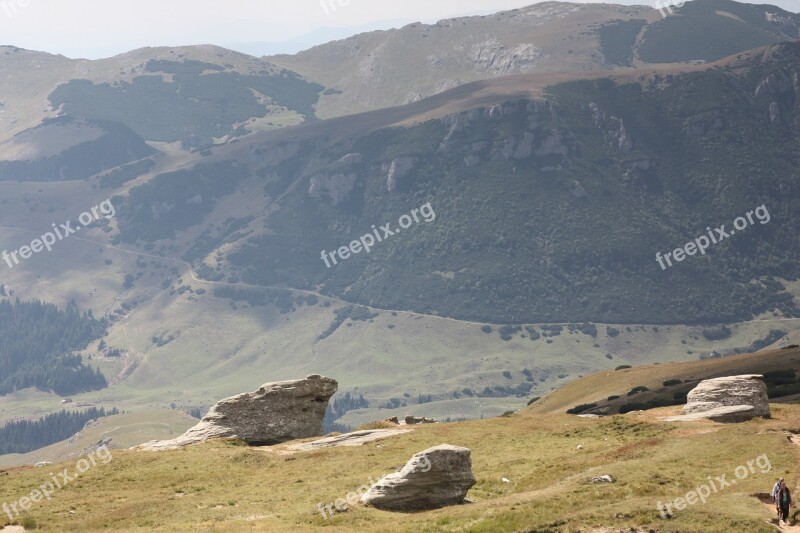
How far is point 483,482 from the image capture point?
71.1 m

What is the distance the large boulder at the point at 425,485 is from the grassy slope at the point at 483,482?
1827 mm

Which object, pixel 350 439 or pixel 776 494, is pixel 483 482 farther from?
pixel 776 494

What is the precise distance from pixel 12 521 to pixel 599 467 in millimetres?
36634

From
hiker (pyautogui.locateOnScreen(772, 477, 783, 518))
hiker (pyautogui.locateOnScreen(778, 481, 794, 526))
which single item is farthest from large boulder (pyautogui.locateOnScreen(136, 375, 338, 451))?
hiker (pyautogui.locateOnScreen(778, 481, 794, 526))

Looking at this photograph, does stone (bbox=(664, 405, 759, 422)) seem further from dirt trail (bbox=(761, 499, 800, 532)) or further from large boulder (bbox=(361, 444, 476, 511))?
large boulder (bbox=(361, 444, 476, 511))

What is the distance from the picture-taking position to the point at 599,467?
2719 inches

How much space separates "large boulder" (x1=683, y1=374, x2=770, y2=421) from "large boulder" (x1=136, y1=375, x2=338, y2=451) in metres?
32.6

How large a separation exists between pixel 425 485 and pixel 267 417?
100 ft

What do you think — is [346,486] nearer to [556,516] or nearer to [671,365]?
Answer: [556,516]

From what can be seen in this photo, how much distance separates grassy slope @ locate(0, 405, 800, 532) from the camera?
57750 mm

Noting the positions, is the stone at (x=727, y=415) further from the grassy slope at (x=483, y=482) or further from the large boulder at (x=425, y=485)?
the large boulder at (x=425, y=485)

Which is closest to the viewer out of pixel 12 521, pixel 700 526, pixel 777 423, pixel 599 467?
pixel 700 526

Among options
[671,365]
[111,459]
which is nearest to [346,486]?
[111,459]

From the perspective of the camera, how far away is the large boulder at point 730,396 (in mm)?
88312
